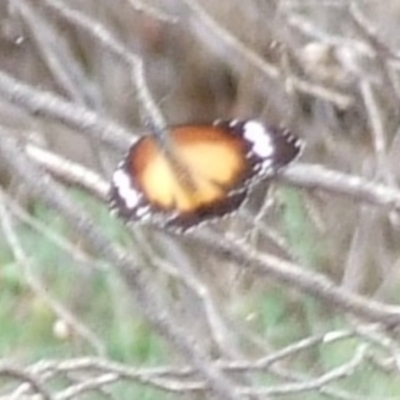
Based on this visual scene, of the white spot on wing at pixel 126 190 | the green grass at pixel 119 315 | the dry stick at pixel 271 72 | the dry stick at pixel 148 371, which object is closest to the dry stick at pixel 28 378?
the dry stick at pixel 148 371

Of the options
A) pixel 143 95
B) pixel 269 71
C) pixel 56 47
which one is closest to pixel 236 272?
pixel 269 71

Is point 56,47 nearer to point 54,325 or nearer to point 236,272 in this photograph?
point 236,272

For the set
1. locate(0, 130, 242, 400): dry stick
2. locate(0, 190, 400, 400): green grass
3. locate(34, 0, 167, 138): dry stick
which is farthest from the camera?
locate(0, 190, 400, 400): green grass

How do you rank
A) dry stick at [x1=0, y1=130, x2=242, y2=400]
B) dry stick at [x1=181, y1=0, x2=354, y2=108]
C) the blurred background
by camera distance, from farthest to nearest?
dry stick at [x1=181, y1=0, x2=354, y2=108] < the blurred background < dry stick at [x1=0, y1=130, x2=242, y2=400]

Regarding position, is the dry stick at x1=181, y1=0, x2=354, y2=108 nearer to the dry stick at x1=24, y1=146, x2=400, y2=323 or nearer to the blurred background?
the blurred background

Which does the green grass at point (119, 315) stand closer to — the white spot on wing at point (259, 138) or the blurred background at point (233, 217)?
the blurred background at point (233, 217)

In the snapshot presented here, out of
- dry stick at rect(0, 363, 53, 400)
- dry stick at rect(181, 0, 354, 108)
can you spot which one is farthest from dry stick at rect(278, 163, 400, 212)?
dry stick at rect(181, 0, 354, 108)
